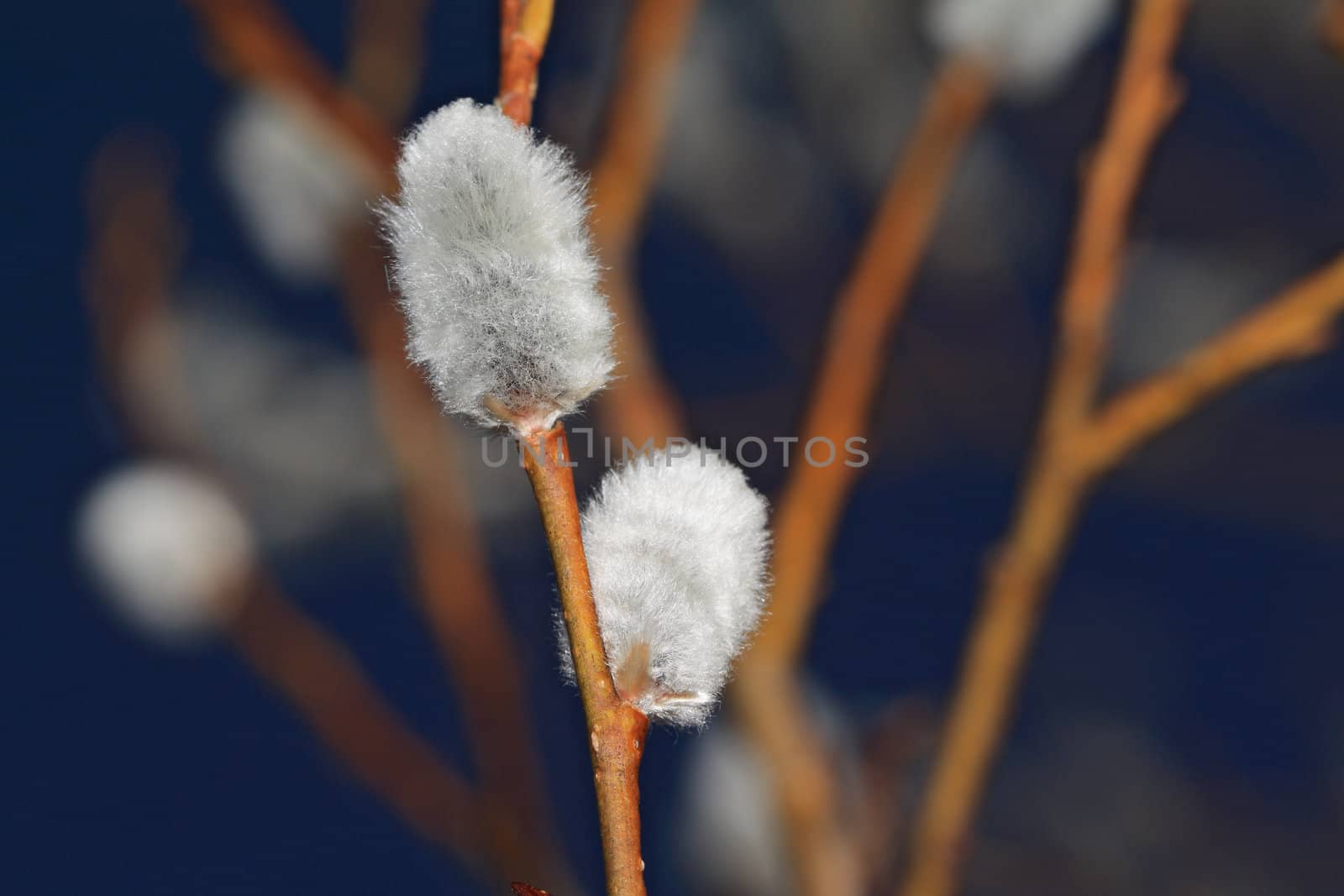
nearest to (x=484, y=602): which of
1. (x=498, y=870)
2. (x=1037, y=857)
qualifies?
(x=498, y=870)

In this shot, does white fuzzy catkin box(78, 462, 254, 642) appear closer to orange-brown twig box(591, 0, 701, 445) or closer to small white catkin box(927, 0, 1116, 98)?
orange-brown twig box(591, 0, 701, 445)

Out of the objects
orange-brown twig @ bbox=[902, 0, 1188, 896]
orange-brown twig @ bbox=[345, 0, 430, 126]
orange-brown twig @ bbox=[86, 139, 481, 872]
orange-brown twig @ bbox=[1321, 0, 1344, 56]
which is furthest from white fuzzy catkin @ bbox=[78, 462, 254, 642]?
orange-brown twig @ bbox=[1321, 0, 1344, 56]

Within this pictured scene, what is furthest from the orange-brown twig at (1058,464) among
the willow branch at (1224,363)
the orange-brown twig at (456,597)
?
the orange-brown twig at (456,597)

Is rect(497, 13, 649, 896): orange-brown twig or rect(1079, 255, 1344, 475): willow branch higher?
rect(1079, 255, 1344, 475): willow branch

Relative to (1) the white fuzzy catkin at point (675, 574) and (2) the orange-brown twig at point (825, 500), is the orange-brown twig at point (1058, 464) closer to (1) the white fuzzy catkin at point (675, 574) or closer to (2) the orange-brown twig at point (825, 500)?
(2) the orange-brown twig at point (825, 500)

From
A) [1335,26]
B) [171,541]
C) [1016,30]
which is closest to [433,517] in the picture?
[171,541]
